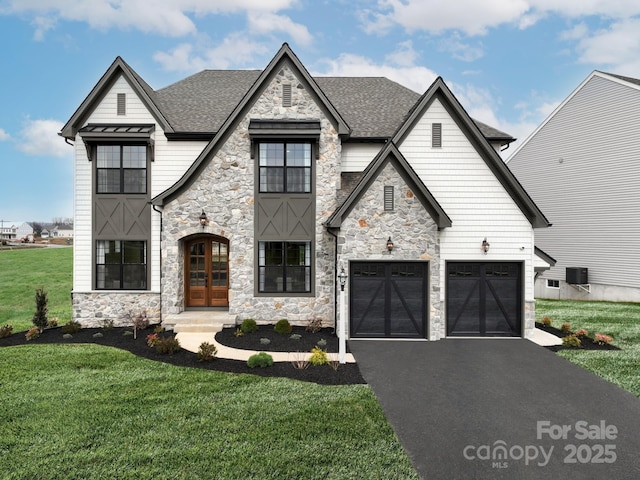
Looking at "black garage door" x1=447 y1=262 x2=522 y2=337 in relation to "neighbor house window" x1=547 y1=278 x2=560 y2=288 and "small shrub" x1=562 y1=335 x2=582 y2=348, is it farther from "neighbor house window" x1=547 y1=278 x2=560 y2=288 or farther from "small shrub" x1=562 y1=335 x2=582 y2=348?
"neighbor house window" x1=547 y1=278 x2=560 y2=288

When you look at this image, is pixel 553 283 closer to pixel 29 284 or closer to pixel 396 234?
pixel 396 234

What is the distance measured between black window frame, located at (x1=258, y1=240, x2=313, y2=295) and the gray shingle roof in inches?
189

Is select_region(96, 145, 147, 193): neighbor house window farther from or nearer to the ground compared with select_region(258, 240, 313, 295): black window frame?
farther from the ground

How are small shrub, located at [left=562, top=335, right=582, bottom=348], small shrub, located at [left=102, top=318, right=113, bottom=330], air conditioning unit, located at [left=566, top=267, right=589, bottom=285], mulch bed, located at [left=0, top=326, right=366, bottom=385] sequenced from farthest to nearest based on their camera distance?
air conditioning unit, located at [left=566, top=267, right=589, bottom=285] → small shrub, located at [left=102, top=318, right=113, bottom=330] → small shrub, located at [left=562, top=335, right=582, bottom=348] → mulch bed, located at [left=0, top=326, right=366, bottom=385]

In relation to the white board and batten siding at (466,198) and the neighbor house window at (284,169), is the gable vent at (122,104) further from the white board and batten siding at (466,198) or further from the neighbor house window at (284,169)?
the white board and batten siding at (466,198)

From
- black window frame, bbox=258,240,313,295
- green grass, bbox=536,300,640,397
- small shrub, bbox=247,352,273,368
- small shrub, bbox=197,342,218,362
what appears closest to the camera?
green grass, bbox=536,300,640,397

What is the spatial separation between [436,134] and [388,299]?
576cm

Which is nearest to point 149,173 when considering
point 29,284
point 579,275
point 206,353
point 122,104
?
point 122,104

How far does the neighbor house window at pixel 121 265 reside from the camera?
1222 cm

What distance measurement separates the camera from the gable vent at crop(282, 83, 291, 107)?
38.3 ft

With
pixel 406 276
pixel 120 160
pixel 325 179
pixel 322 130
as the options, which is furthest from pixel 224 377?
pixel 120 160

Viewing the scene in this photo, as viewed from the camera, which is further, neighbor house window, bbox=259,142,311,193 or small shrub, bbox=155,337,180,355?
neighbor house window, bbox=259,142,311,193

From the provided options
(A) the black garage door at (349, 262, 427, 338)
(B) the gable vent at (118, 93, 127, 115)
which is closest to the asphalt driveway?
(A) the black garage door at (349, 262, 427, 338)

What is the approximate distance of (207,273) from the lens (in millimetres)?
12570
